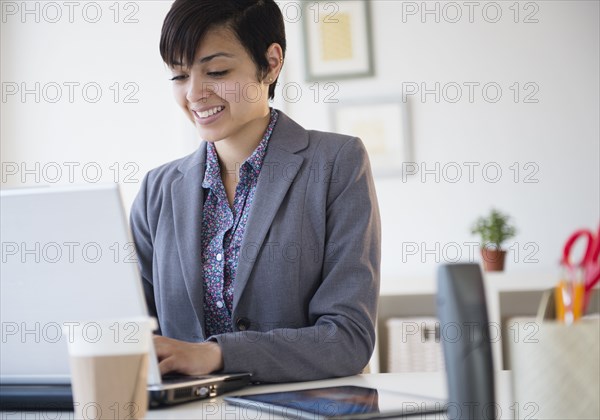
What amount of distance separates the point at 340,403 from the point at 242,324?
0.61m

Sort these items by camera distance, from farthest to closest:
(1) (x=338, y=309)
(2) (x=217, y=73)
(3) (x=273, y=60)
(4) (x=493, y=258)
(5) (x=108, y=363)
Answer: (4) (x=493, y=258), (3) (x=273, y=60), (2) (x=217, y=73), (1) (x=338, y=309), (5) (x=108, y=363)

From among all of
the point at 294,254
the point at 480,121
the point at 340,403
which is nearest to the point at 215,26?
the point at 294,254

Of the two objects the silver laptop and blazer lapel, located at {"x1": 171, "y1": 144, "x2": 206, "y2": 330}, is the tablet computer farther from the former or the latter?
blazer lapel, located at {"x1": 171, "y1": 144, "x2": 206, "y2": 330}

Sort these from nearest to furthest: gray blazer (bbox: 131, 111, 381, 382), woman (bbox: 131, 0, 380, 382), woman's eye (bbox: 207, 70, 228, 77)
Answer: gray blazer (bbox: 131, 111, 381, 382) → woman (bbox: 131, 0, 380, 382) → woman's eye (bbox: 207, 70, 228, 77)

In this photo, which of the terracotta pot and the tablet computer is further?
the terracotta pot

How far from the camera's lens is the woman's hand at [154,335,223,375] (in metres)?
1.26

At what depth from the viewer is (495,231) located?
3.26 metres

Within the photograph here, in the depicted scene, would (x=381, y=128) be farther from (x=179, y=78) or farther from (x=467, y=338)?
(x=467, y=338)

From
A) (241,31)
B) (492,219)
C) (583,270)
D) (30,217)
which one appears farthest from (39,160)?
(583,270)

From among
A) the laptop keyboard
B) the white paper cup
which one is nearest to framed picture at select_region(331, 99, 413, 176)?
the laptop keyboard

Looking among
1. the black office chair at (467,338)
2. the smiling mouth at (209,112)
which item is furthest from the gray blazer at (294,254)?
the black office chair at (467,338)

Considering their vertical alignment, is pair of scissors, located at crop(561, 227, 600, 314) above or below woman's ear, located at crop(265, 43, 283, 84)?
below

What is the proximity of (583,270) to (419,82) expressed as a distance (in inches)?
112

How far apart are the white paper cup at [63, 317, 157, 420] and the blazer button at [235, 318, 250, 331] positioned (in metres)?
0.72
